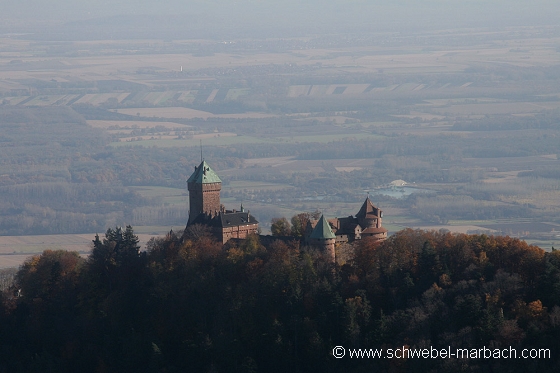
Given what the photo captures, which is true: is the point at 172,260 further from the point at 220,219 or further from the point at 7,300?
the point at 7,300

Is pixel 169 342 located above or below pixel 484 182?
below

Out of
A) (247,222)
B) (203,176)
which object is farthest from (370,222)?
(203,176)

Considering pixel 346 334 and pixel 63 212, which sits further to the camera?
pixel 63 212

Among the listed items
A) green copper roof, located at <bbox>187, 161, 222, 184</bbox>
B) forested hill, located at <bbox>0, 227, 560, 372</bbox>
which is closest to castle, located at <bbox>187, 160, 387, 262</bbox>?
green copper roof, located at <bbox>187, 161, 222, 184</bbox>

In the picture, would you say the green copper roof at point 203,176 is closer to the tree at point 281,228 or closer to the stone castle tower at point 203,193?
the stone castle tower at point 203,193

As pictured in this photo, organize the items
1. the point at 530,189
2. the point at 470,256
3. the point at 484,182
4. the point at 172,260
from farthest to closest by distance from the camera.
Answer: the point at 484,182
the point at 530,189
the point at 172,260
the point at 470,256

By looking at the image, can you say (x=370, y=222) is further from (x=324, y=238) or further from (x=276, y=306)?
(x=276, y=306)

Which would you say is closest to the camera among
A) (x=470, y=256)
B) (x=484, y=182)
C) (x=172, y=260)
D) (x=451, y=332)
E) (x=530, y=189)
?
(x=451, y=332)

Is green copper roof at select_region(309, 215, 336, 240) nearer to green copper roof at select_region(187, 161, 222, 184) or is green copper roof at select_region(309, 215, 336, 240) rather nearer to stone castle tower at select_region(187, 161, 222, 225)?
stone castle tower at select_region(187, 161, 222, 225)

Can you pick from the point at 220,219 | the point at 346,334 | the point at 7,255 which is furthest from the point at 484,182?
the point at 346,334
